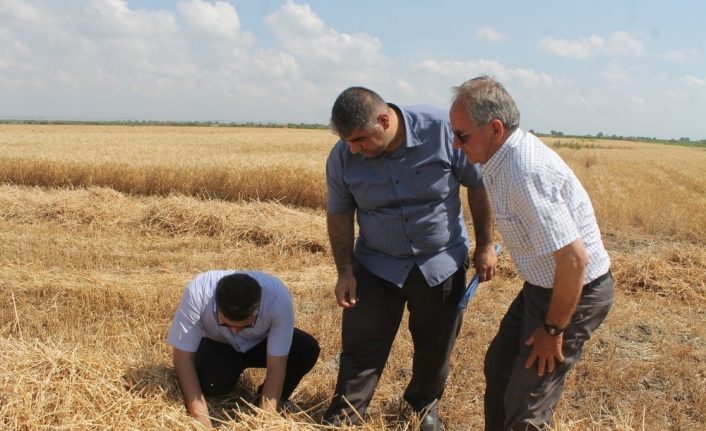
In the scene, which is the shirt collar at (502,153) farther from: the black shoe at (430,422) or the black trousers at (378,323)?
the black shoe at (430,422)

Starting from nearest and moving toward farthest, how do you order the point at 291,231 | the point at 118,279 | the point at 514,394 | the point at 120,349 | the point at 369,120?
1. the point at 514,394
2. the point at 369,120
3. the point at 120,349
4. the point at 118,279
5. the point at 291,231

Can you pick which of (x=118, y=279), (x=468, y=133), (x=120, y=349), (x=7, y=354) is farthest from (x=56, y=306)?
(x=468, y=133)

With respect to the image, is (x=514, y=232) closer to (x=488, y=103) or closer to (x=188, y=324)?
(x=488, y=103)

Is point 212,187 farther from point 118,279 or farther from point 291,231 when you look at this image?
point 118,279

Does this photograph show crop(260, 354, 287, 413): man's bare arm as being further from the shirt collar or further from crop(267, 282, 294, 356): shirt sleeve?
the shirt collar

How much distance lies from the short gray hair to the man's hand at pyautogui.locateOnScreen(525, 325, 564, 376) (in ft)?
2.95

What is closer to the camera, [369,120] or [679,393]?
[369,120]

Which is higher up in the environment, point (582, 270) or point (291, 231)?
point (582, 270)

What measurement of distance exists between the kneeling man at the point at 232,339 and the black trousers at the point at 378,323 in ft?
1.17

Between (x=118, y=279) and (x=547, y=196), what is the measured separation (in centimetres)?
540

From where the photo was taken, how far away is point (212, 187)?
13.4 m

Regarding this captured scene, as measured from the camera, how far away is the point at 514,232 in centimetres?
253

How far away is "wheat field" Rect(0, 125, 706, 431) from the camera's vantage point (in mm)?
3114

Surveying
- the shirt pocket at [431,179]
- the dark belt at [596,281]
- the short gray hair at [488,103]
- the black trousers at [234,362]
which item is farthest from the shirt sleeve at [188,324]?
the dark belt at [596,281]
